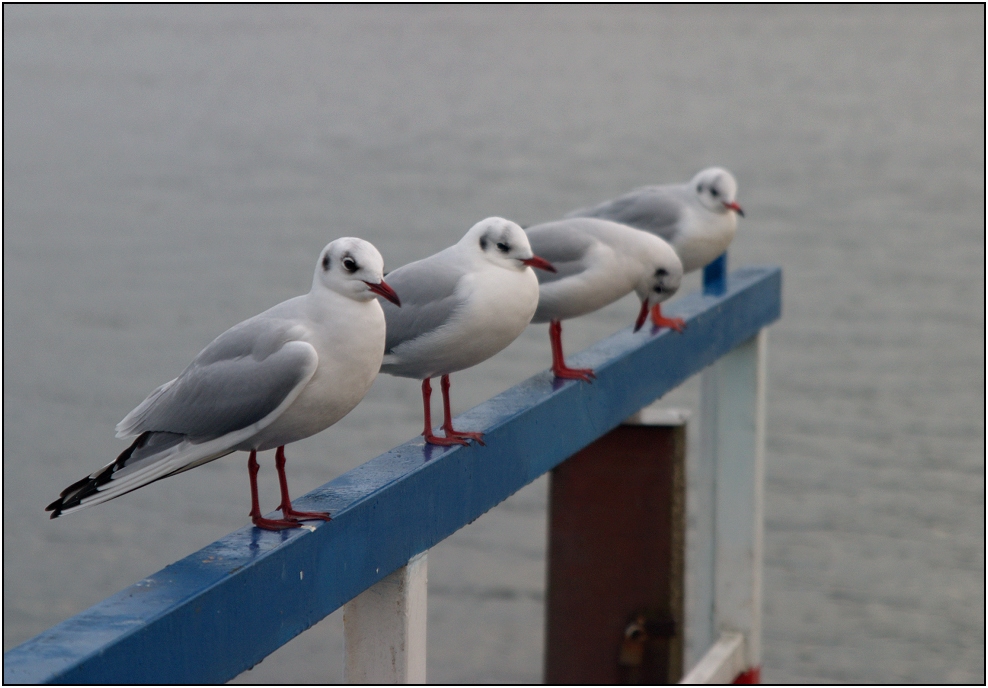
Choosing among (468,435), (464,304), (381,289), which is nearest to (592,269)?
(464,304)

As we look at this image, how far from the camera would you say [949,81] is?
18859 millimetres

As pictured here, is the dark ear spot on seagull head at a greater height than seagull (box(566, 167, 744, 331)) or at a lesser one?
greater

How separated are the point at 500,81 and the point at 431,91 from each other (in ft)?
5.40

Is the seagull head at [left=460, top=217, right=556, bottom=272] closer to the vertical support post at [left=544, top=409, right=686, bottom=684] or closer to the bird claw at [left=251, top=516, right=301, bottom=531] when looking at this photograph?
the bird claw at [left=251, top=516, right=301, bottom=531]

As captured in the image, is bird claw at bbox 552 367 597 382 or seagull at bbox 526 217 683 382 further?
seagull at bbox 526 217 683 382

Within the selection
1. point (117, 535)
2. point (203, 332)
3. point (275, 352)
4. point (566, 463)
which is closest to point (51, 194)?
point (203, 332)

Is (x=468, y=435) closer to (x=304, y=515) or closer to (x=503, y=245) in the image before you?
(x=503, y=245)

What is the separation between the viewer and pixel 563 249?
323cm

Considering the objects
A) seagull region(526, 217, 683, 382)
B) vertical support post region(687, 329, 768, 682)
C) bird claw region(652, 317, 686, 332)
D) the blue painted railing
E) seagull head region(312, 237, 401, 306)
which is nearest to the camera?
the blue painted railing

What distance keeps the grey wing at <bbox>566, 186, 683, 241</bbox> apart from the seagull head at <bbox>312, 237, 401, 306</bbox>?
6.34 ft

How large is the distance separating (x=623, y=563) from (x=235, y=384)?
2392mm

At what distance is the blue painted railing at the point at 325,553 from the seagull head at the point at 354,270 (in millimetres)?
337

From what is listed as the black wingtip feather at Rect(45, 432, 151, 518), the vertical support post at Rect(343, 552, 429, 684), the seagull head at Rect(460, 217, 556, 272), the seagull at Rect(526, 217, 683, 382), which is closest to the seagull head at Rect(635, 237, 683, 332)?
the seagull at Rect(526, 217, 683, 382)

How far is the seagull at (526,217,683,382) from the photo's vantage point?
319cm
